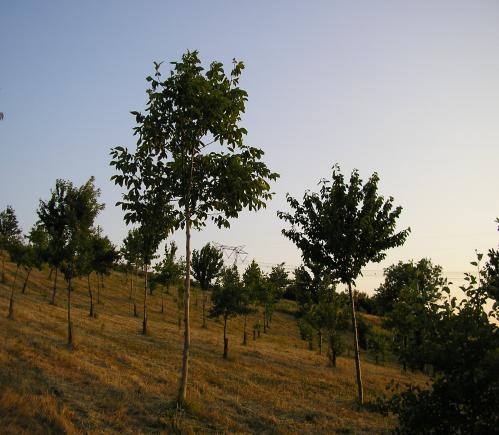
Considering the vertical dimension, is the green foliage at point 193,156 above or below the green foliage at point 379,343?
above

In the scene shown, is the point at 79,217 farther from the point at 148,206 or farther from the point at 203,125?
the point at 203,125

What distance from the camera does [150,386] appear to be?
15.4 m

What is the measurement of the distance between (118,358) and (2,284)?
28.8 meters

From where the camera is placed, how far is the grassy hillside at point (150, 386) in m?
10.6

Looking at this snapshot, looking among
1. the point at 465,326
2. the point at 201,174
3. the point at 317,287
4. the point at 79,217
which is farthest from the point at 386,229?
the point at 317,287

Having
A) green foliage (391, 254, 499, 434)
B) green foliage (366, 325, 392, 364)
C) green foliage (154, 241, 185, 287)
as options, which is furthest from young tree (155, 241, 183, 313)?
green foliage (391, 254, 499, 434)

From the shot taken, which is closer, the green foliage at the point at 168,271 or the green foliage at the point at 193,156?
the green foliage at the point at 193,156

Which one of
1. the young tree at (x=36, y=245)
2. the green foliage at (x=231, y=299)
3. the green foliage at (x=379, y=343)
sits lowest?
the green foliage at (x=379, y=343)

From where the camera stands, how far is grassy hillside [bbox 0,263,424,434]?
416 inches

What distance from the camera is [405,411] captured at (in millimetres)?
6602

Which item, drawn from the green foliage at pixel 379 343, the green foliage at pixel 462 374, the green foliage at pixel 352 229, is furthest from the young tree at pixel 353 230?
the green foliage at pixel 379 343

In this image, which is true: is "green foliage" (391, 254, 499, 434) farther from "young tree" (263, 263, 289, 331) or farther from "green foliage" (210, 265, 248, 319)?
"young tree" (263, 263, 289, 331)

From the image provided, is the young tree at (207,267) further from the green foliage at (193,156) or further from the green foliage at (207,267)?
the green foliage at (193,156)

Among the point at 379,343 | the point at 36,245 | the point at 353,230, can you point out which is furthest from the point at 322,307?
the point at 36,245
